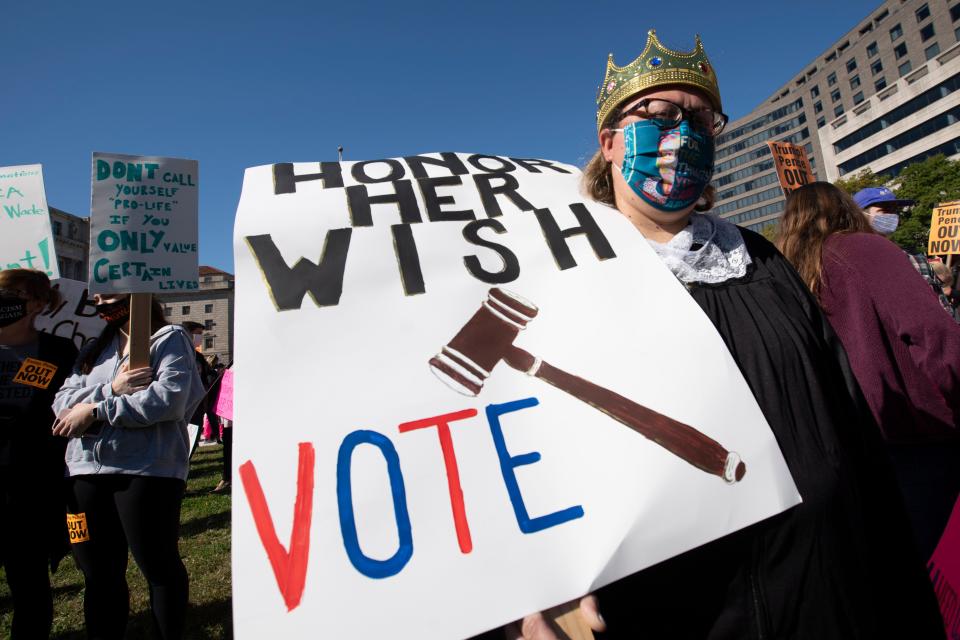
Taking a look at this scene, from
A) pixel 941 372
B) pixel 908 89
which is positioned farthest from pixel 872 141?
pixel 941 372

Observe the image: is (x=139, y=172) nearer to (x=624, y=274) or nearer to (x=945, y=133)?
(x=624, y=274)

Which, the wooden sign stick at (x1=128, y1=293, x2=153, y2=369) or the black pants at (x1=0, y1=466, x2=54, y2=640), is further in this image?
the black pants at (x1=0, y1=466, x2=54, y2=640)

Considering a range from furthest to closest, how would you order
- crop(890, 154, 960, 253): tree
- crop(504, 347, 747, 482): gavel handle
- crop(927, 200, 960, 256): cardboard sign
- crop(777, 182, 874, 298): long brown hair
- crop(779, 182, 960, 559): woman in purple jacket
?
1. crop(890, 154, 960, 253): tree
2. crop(927, 200, 960, 256): cardboard sign
3. crop(777, 182, 874, 298): long brown hair
4. crop(779, 182, 960, 559): woman in purple jacket
5. crop(504, 347, 747, 482): gavel handle

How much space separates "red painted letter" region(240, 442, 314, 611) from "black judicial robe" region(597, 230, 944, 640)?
0.63 metres

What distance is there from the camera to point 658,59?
1.25m

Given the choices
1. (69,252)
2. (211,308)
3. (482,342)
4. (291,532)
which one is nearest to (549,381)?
(482,342)

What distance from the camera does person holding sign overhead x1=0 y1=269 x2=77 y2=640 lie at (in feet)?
8.29

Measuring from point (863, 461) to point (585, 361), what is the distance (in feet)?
2.13

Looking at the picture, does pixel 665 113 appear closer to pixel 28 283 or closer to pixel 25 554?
pixel 28 283

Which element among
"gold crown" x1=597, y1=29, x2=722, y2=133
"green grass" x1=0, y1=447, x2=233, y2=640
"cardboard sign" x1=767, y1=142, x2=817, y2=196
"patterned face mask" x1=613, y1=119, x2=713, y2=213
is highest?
"cardboard sign" x1=767, y1=142, x2=817, y2=196

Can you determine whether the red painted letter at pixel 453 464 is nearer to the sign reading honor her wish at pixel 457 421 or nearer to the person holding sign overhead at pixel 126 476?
the sign reading honor her wish at pixel 457 421

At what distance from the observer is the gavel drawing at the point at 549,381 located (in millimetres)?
936

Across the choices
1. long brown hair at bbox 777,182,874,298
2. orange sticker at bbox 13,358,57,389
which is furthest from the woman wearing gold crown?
orange sticker at bbox 13,358,57,389

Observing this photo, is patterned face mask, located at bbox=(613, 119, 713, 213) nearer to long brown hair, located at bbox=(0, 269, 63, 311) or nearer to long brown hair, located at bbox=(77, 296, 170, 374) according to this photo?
long brown hair, located at bbox=(77, 296, 170, 374)
